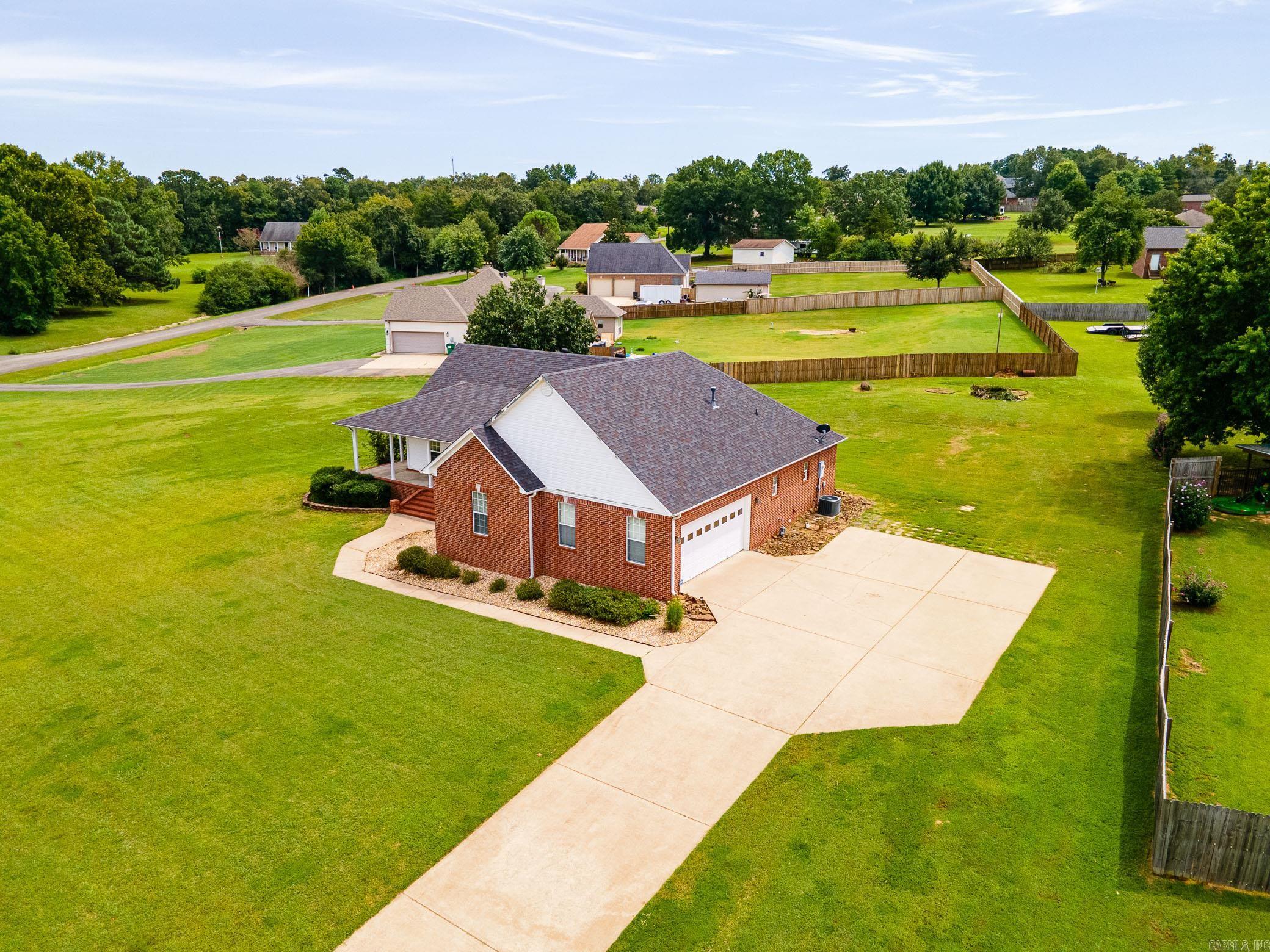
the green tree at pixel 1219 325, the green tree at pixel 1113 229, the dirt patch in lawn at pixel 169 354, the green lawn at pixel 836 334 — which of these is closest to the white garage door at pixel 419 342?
the green lawn at pixel 836 334

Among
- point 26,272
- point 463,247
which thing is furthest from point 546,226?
point 26,272

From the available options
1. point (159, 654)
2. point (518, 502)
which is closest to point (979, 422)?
point (518, 502)

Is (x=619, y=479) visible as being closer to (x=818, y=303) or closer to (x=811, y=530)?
(x=811, y=530)

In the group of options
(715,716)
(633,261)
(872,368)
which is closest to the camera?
(715,716)

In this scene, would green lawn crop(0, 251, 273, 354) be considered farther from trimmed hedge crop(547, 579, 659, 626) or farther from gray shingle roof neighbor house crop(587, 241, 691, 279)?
trimmed hedge crop(547, 579, 659, 626)

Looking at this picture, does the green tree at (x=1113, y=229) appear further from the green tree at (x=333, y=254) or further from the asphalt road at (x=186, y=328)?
the green tree at (x=333, y=254)

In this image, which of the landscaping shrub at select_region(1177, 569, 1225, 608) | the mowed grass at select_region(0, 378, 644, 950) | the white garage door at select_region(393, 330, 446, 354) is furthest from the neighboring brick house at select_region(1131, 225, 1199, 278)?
the mowed grass at select_region(0, 378, 644, 950)

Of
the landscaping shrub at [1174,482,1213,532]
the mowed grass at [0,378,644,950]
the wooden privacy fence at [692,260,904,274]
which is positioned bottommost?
the mowed grass at [0,378,644,950]
